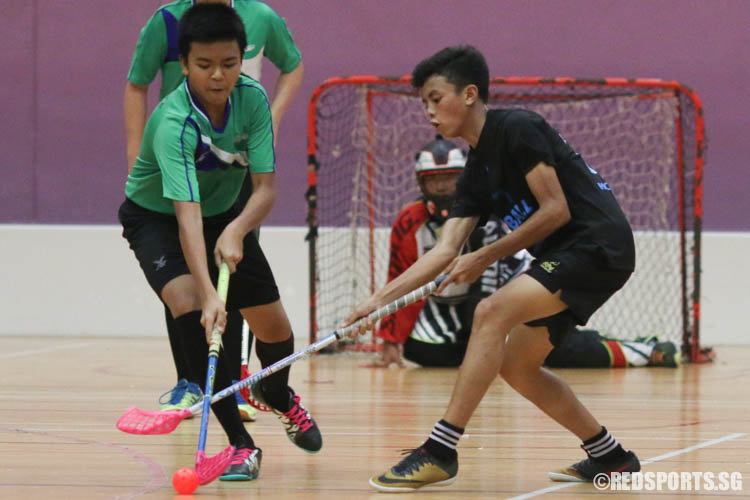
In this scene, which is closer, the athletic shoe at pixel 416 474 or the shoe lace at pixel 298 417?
the athletic shoe at pixel 416 474

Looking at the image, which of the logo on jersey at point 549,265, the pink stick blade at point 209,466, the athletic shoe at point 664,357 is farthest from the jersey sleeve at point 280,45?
the athletic shoe at point 664,357

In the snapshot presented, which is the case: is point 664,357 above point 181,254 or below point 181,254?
below

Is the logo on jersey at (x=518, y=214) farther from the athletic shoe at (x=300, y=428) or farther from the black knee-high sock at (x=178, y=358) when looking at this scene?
the black knee-high sock at (x=178, y=358)

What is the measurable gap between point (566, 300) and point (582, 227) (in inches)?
5.9

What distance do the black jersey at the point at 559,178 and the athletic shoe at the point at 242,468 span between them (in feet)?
2.31

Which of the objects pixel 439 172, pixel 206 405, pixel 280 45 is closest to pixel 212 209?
pixel 206 405

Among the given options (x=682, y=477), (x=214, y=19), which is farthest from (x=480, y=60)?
(x=682, y=477)

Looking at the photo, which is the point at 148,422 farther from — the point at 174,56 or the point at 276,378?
the point at 174,56

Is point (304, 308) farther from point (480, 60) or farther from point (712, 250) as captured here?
point (480, 60)

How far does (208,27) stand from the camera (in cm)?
207

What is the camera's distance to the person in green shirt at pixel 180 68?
8.92 ft

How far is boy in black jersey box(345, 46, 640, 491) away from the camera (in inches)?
77.7

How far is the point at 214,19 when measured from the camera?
82.0 inches

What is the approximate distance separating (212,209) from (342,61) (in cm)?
305
